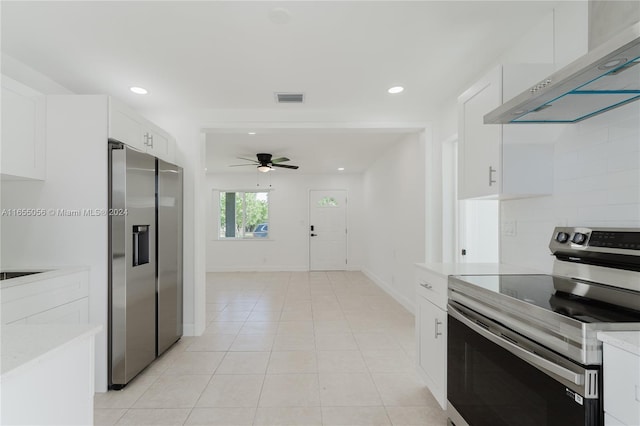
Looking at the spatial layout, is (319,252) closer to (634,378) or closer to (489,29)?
(489,29)

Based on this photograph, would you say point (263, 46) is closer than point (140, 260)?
Yes

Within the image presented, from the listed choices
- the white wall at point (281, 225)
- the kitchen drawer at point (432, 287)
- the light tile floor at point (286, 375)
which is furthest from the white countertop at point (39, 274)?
the white wall at point (281, 225)

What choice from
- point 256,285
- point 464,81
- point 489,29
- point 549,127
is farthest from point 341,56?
point 256,285

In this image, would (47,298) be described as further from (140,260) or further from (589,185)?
(589,185)

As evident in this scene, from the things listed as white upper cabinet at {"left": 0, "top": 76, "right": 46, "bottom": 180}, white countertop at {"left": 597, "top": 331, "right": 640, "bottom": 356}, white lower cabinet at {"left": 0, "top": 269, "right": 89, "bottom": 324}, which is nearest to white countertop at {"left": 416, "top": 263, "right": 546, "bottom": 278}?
white countertop at {"left": 597, "top": 331, "right": 640, "bottom": 356}

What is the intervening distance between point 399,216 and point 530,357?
12.1ft

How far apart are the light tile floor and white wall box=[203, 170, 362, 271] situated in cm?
325

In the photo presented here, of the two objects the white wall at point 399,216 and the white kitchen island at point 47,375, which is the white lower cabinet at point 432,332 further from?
the white kitchen island at point 47,375

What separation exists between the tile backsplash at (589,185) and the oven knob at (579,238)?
0.11 meters

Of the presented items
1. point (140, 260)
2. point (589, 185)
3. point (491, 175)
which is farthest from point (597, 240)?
point (140, 260)

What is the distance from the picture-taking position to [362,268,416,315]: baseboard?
4.17m

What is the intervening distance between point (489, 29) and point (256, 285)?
5.37 metres

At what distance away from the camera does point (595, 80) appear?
→ 1105mm

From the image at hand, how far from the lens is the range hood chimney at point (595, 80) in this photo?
94 cm
